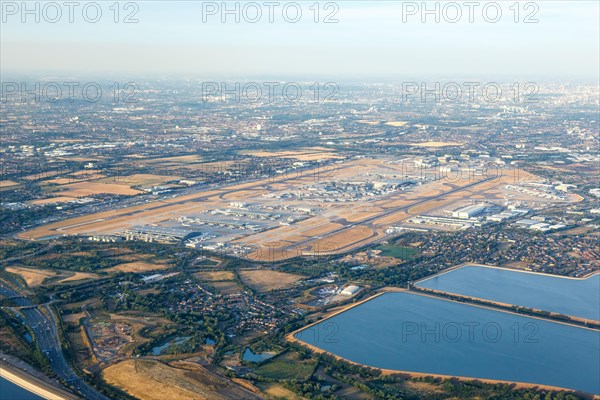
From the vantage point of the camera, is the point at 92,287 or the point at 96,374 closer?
the point at 96,374

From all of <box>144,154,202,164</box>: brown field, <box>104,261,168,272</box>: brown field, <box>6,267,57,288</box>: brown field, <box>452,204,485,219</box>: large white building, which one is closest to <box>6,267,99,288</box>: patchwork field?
<box>6,267,57,288</box>: brown field

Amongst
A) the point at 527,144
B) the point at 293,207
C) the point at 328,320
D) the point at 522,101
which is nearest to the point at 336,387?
the point at 328,320

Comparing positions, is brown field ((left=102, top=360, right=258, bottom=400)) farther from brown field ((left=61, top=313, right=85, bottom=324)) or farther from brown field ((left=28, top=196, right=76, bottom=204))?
brown field ((left=28, top=196, right=76, bottom=204))

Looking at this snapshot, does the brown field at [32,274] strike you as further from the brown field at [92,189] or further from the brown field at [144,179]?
the brown field at [144,179]

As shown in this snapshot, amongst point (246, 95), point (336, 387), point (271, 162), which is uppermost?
point (246, 95)

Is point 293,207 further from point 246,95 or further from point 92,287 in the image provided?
point 246,95

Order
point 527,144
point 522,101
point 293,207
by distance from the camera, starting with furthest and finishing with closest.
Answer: point 522,101 < point 527,144 < point 293,207
